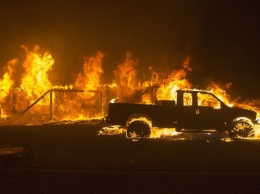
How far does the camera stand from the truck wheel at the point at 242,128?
570 inches

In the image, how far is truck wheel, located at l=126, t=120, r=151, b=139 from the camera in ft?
46.6

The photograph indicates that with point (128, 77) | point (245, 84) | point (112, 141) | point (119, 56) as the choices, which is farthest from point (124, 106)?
point (119, 56)

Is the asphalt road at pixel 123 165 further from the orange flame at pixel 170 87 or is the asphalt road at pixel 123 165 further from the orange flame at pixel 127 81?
the orange flame at pixel 127 81

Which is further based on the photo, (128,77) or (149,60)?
(149,60)

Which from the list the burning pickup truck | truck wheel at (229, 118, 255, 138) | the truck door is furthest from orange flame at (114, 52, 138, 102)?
truck wheel at (229, 118, 255, 138)

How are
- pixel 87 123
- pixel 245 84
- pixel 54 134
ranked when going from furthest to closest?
1. pixel 245 84
2. pixel 87 123
3. pixel 54 134

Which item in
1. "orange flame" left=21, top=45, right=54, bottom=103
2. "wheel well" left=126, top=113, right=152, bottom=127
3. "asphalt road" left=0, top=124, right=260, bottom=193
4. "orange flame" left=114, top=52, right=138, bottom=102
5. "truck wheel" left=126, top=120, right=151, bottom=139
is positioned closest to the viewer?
"asphalt road" left=0, top=124, right=260, bottom=193

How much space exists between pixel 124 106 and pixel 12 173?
6.46m

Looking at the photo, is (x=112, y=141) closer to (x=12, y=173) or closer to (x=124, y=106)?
(x=124, y=106)

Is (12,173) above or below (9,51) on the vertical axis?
below

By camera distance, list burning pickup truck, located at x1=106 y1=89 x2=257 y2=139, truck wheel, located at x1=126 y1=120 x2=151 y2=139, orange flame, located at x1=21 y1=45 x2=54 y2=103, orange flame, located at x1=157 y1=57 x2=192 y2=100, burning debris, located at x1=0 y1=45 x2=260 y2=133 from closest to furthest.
A: 1. truck wheel, located at x1=126 y1=120 x2=151 y2=139
2. burning pickup truck, located at x1=106 y1=89 x2=257 y2=139
3. orange flame, located at x1=157 y1=57 x2=192 y2=100
4. burning debris, located at x1=0 y1=45 x2=260 y2=133
5. orange flame, located at x1=21 y1=45 x2=54 y2=103

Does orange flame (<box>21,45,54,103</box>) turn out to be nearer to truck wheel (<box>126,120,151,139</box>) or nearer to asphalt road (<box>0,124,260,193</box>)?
asphalt road (<box>0,124,260,193</box>)

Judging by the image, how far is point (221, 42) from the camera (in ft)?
101

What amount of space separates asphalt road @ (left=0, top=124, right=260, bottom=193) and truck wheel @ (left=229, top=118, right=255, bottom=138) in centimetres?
29
